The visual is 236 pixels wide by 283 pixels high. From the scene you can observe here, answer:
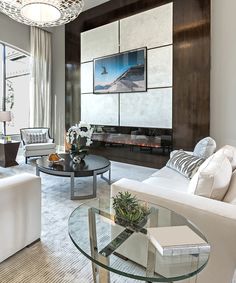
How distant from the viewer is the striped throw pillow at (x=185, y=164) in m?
2.83

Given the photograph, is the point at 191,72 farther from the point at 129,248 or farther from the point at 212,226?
the point at 129,248

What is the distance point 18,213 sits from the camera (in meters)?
1.89

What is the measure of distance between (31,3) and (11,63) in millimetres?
3582

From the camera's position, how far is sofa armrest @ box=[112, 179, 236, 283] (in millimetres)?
1337

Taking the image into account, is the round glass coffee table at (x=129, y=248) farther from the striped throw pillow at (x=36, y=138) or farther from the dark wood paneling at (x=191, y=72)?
the striped throw pillow at (x=36, y=138)

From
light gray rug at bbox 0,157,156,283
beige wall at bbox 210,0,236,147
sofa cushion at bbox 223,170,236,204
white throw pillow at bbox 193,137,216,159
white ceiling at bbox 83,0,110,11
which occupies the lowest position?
light gray rug at bbox 0,157,156,283

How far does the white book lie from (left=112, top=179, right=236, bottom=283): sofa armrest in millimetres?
212

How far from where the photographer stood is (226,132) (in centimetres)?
433

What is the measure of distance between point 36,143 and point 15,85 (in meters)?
2.22

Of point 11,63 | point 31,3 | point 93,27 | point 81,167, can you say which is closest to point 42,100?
point 11,63

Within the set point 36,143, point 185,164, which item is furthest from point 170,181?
point 36,143

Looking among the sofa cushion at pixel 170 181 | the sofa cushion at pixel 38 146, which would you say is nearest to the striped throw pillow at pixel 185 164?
the sofa cushion at pixel 170 181

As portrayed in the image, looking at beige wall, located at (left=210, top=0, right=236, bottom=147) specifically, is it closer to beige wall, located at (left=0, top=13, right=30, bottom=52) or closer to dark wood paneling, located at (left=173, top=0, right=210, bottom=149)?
dark wood paneling, located at (left=173, top=0, right=210, bottom=149)

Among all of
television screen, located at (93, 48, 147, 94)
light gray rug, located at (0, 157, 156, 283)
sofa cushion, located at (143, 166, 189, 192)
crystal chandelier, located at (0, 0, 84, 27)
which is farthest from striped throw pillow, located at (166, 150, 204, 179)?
crystal chandelier, located at (0, 0, 84, 27)
